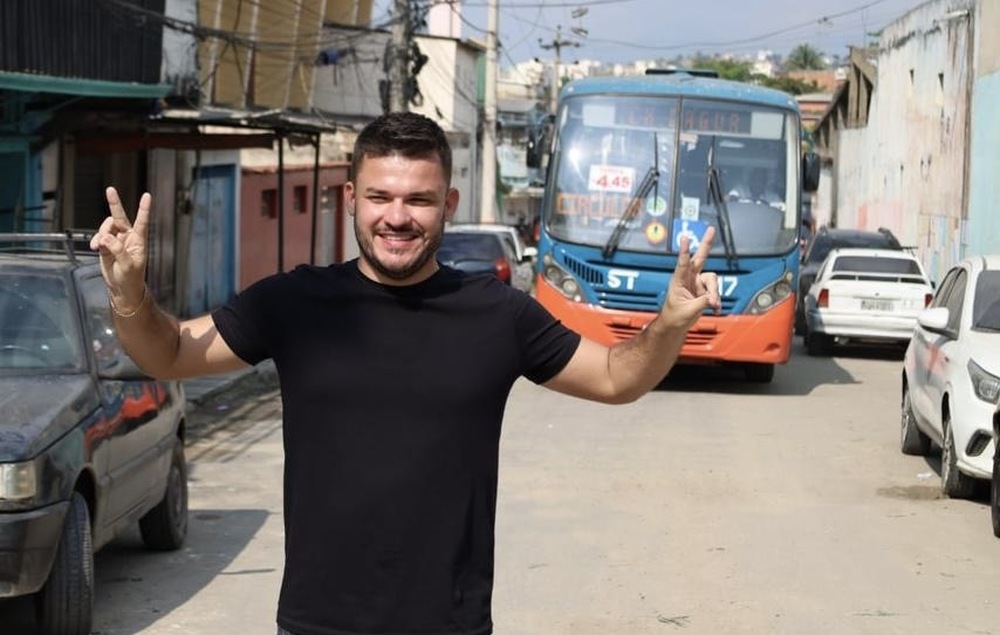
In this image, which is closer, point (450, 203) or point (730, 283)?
point (450, 203)

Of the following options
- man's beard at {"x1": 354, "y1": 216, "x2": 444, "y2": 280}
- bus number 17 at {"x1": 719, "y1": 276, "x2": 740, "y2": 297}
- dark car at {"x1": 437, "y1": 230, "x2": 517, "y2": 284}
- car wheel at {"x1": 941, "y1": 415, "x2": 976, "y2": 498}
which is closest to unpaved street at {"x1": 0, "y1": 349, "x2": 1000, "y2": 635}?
car wheel at {"x1": 941, "y1": 415, "x2": 976, "y2": 498}

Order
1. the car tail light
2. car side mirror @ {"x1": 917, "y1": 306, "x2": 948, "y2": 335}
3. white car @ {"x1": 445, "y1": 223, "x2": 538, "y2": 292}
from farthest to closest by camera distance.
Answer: white car @ {"x1": 445, "y1": 223, "x2": 538, "y2": 292}, the car tail light, car side mirror @ {"x1": 917, "y1": 306, "x2": 948, "y2": 335}

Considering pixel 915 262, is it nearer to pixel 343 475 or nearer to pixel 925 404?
pixel 925 404

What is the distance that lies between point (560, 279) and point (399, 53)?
1153 cm

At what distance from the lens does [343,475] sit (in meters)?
3.67

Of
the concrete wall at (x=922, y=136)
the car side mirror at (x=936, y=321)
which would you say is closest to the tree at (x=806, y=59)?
the concrete wall at (x=922, y=136)

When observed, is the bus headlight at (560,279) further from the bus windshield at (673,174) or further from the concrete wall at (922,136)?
the concrete wall at (922,136)

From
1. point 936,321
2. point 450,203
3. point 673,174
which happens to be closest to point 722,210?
point 673,174

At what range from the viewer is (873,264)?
24.5 meters

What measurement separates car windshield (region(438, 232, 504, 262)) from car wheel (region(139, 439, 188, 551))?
58.4 ft

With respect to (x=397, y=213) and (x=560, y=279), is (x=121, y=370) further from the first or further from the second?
(x=560, y=279)

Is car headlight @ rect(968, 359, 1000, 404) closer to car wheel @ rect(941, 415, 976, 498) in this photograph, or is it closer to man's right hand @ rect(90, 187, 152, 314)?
car wheel @ rect(941, 415, 976, 498)

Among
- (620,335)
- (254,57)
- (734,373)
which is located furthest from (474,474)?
(254,57)

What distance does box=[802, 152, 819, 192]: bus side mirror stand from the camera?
62.8ft
